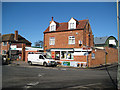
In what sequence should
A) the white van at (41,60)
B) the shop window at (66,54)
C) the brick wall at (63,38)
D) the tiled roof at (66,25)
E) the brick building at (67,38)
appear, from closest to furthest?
1. the white van at (41,60)
2. the brick building at (67,38)
3. the shop window at (66,54)
4. the brick wall at (63,38)
5. the tiled roof at (66,25)

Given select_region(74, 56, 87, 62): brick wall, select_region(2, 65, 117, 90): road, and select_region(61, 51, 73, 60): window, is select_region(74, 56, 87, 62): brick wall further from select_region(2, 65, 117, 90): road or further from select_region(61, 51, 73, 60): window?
select_region(2, 65, 117, 90): road

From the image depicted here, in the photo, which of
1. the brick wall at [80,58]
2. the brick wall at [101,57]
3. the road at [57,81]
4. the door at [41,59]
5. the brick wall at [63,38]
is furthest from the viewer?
the brick wall at [63,38]

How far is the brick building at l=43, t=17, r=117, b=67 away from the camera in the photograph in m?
25.2

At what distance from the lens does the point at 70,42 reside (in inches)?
1096

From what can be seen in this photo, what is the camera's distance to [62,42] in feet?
93.8

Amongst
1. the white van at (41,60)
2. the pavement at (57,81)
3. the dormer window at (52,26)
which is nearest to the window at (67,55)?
the white van at (41,60)

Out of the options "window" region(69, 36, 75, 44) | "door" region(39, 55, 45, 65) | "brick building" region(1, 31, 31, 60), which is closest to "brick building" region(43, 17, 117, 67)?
"window" region(69, 36, 75, 44)

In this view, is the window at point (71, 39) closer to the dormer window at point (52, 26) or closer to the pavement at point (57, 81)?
the dormer window at point (52, 26)

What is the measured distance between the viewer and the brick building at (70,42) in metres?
25.2

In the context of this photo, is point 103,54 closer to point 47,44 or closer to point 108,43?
point 47,44

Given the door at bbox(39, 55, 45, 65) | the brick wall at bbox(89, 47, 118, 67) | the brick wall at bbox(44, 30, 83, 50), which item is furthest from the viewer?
the brick wall at bbox(44, 30, 83, 50)

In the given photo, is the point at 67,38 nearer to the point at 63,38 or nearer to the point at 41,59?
the point at 63,38

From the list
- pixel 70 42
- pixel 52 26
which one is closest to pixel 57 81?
pixel 70 42

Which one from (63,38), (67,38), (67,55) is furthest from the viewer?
(63,38)
